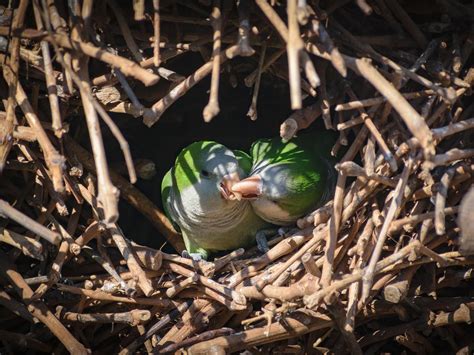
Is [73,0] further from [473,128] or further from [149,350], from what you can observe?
[473,128]

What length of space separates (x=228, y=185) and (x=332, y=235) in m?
0.54

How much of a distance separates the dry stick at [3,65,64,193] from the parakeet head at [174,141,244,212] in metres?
0.65

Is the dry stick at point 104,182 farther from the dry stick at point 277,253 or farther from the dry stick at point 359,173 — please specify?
the dry stick at point 277,253

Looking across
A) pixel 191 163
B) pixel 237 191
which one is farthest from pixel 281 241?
pixel 191 163

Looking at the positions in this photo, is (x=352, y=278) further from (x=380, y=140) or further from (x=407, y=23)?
(x=407, y=23)

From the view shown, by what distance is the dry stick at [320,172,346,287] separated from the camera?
1936 mm

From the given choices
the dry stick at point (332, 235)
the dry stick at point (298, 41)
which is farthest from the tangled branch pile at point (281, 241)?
the dry stick at point (298, 41)

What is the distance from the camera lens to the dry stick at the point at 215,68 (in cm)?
151

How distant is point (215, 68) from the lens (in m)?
1.71

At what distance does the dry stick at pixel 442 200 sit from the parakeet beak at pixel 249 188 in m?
0.70

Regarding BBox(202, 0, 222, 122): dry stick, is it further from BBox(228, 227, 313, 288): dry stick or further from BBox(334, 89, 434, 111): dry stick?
BBox(228, 227, 313, 288): dry stick

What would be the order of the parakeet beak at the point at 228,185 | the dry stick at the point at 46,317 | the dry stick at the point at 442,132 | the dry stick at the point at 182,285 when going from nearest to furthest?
the dry stick at the point at 442,132, the dry stick at the point at 46,317, the dry stick at the point at 182,285, the parakeet beak at the point at 228,185

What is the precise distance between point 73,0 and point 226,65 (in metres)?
0.68

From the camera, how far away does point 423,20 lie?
2.19m
